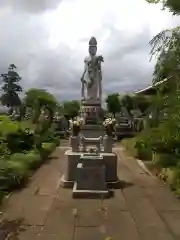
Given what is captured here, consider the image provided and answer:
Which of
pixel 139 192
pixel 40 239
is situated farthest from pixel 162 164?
pixel 40 239

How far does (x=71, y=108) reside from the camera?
39.2m

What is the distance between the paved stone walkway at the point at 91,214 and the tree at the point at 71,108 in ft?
89.2

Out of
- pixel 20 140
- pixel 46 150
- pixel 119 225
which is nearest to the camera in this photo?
pixel 119 225

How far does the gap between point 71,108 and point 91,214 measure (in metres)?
31.6

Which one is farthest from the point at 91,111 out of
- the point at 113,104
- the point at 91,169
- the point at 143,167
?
the point at 113,104

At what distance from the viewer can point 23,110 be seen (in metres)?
29.6

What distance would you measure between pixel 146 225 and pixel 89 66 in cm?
1707

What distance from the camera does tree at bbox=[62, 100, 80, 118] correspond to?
38594mm

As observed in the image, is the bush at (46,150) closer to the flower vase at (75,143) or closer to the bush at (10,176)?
the flower vase at (75,143)

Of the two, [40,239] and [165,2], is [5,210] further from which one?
[165,2]

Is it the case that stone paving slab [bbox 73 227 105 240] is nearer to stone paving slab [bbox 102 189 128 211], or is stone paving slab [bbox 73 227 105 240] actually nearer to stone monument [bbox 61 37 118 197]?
stone paving slab [bbox 102 189 128 211]

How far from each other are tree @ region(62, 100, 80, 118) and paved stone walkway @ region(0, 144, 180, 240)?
27176 mm

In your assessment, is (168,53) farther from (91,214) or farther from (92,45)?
(92,45)

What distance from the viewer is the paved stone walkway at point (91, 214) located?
6613 millimetres
